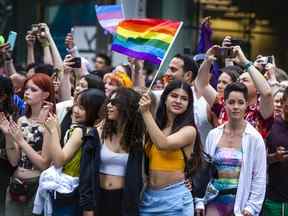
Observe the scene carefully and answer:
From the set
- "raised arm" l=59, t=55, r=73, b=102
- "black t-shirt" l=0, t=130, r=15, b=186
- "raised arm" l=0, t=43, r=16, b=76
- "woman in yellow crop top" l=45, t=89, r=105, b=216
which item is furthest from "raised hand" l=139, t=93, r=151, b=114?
"raised arm" l=0, t=43, r=16, b=76

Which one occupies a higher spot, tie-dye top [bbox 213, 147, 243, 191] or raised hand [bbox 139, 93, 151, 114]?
raised hand [bbox 139, 93, 151, 114]

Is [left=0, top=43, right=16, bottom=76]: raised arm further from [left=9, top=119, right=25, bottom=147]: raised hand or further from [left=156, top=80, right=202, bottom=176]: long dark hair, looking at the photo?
[left=156, top=80, right=202, bottom=176]: long dark hair

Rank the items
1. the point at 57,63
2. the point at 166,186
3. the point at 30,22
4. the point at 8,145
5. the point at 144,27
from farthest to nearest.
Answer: the point at 30,22 < the point at 57,63 < the point at 144,27 < the point at 8,145 < the point at 166,186

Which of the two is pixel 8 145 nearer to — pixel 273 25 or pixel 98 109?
pixel 98 109

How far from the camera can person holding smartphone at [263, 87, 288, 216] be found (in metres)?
6.90

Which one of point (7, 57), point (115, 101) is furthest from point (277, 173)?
point (7, 57)

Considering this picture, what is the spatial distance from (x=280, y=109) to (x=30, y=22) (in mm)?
14150

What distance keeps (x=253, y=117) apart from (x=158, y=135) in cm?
131

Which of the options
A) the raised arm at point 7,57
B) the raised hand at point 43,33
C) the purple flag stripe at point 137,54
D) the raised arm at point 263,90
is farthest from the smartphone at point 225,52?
the raised arm at point 7,57

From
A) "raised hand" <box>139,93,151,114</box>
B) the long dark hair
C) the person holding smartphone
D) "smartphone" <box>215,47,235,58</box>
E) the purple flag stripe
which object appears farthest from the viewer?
the purple flag stripe

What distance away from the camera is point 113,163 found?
6.19 m

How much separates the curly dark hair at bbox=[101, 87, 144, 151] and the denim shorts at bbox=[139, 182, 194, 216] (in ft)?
1.33

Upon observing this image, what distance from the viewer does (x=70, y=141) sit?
631 centimetres

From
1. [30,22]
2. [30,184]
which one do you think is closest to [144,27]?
[30,184]
